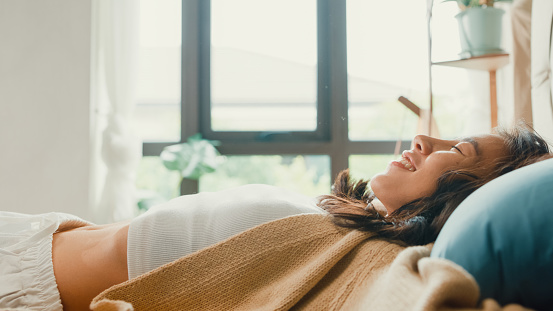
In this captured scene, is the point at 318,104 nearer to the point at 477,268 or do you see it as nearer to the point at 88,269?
the point at 88,269

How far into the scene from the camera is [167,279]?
0.82 metres

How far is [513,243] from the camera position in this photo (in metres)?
0.55

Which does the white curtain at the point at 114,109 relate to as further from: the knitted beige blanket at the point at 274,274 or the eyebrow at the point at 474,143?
the eyebrow at the point at 474,143

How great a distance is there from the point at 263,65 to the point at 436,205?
6.48 ft

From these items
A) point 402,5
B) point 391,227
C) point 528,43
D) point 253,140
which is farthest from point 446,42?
point 391,227

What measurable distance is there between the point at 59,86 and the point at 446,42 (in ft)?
6.89

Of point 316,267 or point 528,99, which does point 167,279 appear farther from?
point 528,99

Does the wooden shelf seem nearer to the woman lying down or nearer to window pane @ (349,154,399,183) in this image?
window pane @ (349,154,399,183)

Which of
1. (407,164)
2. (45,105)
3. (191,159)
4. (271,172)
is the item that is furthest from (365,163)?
(45,105)

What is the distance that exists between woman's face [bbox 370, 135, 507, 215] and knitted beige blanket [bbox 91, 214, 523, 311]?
20 centimetres

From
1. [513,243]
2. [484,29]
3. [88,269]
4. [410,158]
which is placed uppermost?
[484,29]

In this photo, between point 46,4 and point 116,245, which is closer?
point 116,245

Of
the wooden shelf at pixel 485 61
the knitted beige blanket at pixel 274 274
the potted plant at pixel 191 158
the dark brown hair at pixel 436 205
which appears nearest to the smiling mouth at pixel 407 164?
the dark brown hair at pixel 436 205

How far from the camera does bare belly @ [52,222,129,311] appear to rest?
36.8 inches
